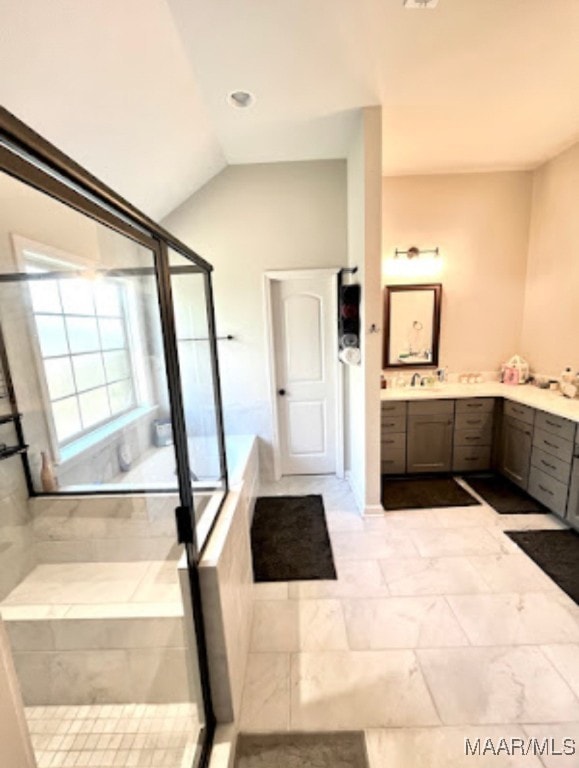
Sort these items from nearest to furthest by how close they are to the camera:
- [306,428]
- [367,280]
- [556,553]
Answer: [556,553] < [367,280] < [306,428]

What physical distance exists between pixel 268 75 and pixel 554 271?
3.01m

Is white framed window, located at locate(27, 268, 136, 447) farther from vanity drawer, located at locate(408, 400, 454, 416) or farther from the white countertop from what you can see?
vanity drawer, located at locate(408, 400, 454, 416)

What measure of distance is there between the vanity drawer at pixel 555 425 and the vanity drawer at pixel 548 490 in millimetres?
373

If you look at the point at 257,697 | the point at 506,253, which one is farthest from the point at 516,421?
the point at 257,697

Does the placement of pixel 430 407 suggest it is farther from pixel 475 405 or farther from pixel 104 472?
pixel 104 472

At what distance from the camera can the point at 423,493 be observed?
3211mm

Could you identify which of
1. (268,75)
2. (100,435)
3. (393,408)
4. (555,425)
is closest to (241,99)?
(268,75)

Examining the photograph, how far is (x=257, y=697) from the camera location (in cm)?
154

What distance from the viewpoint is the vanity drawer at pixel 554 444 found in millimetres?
2521

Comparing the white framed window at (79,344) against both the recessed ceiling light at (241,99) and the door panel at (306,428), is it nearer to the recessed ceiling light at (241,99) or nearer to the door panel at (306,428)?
the recessed ceiling light at (241,99)

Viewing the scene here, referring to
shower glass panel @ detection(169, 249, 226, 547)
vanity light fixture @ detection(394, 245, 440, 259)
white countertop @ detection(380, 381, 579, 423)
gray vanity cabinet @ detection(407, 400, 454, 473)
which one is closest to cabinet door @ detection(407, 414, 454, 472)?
gray vanity cabinet @ detection(407, 400, 454, 473)

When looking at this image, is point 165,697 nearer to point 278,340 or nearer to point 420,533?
point 420,533

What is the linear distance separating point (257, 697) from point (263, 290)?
2985 millimetres

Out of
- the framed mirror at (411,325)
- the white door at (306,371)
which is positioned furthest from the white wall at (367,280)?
the framed mirror at (411,325)
